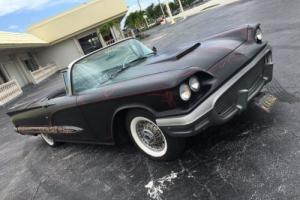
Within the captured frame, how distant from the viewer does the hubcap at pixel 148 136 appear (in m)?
3.50

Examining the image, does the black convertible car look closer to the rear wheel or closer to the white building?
the rear wheel

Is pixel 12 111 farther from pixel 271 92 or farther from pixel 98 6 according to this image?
pixel 98 6

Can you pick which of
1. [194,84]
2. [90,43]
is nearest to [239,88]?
[194,84]

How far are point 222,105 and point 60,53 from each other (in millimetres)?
28797

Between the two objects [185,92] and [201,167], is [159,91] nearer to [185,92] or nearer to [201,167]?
[185,92]

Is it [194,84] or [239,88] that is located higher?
[194,84]

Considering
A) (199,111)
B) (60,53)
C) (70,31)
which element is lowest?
(60,53)

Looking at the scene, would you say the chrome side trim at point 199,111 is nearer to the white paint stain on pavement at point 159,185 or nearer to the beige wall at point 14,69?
the white paint stain on pavement at point 159,185

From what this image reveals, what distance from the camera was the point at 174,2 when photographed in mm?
84938

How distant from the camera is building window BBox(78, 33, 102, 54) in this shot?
30859 millimetres

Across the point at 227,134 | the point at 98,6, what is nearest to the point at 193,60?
the point at 227,134

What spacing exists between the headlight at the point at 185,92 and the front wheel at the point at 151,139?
476 mm

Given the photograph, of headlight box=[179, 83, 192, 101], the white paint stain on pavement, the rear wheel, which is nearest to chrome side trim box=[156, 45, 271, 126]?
headlight box=[179, 83, 192, 101]

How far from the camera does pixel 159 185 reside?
10.9 feet
